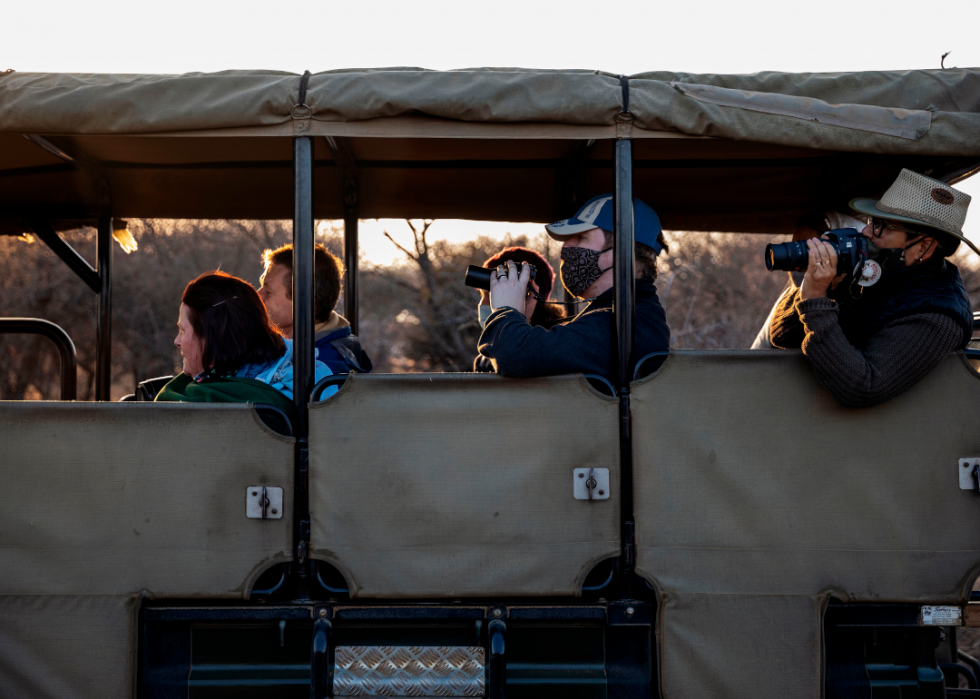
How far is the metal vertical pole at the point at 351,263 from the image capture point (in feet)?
13.7

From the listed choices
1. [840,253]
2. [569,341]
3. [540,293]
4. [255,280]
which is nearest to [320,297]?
[540,293]

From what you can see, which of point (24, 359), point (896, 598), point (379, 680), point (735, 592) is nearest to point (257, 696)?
point (379, 680)

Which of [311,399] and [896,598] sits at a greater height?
[311,399]

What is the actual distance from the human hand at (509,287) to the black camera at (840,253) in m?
0.81

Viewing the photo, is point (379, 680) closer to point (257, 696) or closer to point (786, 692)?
point (257, 696)

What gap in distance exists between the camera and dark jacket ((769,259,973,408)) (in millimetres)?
2408

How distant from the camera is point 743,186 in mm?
3738

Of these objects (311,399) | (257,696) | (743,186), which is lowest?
(257,696)

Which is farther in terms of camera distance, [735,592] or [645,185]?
[645,185]

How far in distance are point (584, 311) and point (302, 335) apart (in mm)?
987

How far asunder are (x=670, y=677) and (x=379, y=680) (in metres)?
0.90

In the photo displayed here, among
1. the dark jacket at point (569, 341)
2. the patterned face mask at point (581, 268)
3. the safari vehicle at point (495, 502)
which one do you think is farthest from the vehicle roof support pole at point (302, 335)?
the patterned face mask at point (581, 268)

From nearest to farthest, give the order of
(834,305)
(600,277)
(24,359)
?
(834,305) → (600,277) → (24,359)

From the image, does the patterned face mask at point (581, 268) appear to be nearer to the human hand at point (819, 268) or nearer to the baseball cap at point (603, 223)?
the baseball cap at point (603, 223)
